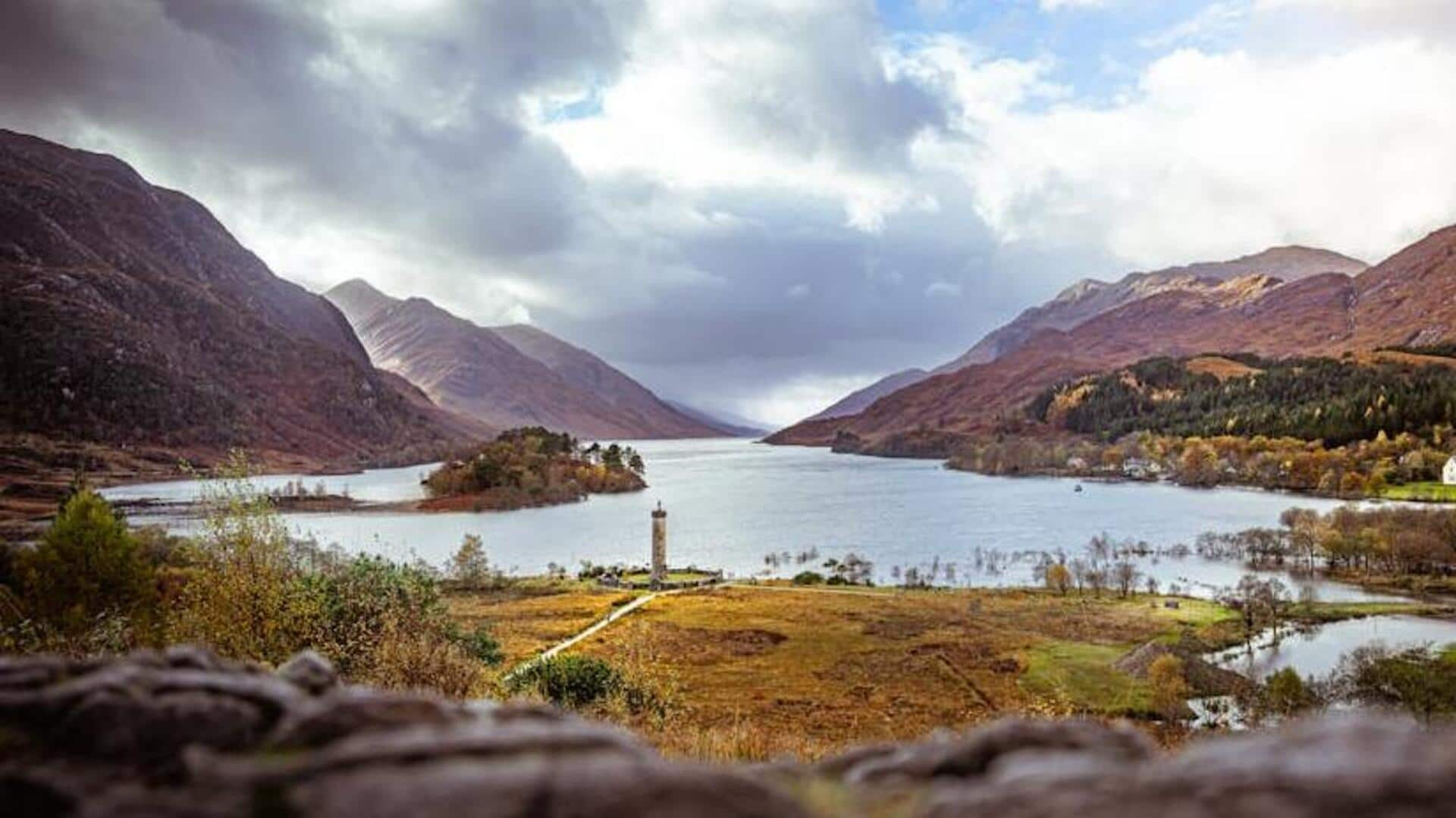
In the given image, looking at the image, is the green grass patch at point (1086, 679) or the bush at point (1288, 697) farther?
the green grass patch at point (1086, 679)

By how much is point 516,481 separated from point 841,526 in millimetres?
70358

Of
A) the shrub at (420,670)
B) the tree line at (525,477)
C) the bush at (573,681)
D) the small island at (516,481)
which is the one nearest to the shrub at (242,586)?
the shrub at (420,670)

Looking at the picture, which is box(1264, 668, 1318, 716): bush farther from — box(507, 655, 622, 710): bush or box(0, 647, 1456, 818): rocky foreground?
box(0, 647, 1456, 818): rocky foreground

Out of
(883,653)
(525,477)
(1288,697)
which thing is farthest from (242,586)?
(525,477)

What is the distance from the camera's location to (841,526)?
438 ft

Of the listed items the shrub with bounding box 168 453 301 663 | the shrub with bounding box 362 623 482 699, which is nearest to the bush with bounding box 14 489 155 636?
the shrub with bounding box 168 453 301 663

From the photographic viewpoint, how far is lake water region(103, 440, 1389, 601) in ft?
350

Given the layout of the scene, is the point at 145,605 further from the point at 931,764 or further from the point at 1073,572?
the point at 1073,572

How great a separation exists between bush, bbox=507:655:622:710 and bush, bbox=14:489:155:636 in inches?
779

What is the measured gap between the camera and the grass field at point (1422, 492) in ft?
416

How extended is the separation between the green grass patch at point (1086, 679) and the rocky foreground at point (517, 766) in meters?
43.6

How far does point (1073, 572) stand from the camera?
9388 cm

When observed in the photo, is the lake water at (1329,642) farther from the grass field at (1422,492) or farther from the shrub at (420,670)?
the grass field at (1422,492)

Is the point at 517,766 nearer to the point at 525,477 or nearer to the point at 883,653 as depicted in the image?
the point at 883,653
